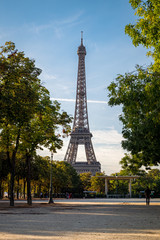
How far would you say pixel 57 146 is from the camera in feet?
110

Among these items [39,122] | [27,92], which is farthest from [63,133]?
[27,92]

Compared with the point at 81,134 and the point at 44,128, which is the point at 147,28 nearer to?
the point at 44,128

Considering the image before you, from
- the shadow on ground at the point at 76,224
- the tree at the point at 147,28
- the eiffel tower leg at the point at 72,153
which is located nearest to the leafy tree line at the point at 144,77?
the tree at the point at 147,28

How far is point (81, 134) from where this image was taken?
103438mm

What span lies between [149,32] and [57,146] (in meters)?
22.2

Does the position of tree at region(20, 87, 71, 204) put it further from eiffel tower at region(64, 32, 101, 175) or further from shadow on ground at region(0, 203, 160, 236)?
eiffel tower at region(64, 32, 101, 175)

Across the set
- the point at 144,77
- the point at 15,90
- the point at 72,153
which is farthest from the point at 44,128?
the point at 72,153

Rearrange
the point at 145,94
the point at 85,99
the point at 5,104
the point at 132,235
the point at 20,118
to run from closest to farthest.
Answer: the point at 132,235 < the point at 145,94 < the point at 5,104 < the point at 20,118 < the point at 85,99

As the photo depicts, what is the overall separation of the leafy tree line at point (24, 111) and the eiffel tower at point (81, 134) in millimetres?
68824

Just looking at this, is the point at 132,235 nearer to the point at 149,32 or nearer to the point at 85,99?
the point at 149,32

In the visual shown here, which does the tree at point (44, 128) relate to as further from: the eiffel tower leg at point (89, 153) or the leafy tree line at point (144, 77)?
the eiffel tower leg at point (89, 153)

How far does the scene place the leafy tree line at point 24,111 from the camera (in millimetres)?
19625

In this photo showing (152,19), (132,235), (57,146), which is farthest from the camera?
(57,146)

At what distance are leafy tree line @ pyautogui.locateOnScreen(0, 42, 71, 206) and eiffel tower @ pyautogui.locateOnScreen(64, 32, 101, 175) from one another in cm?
6882
